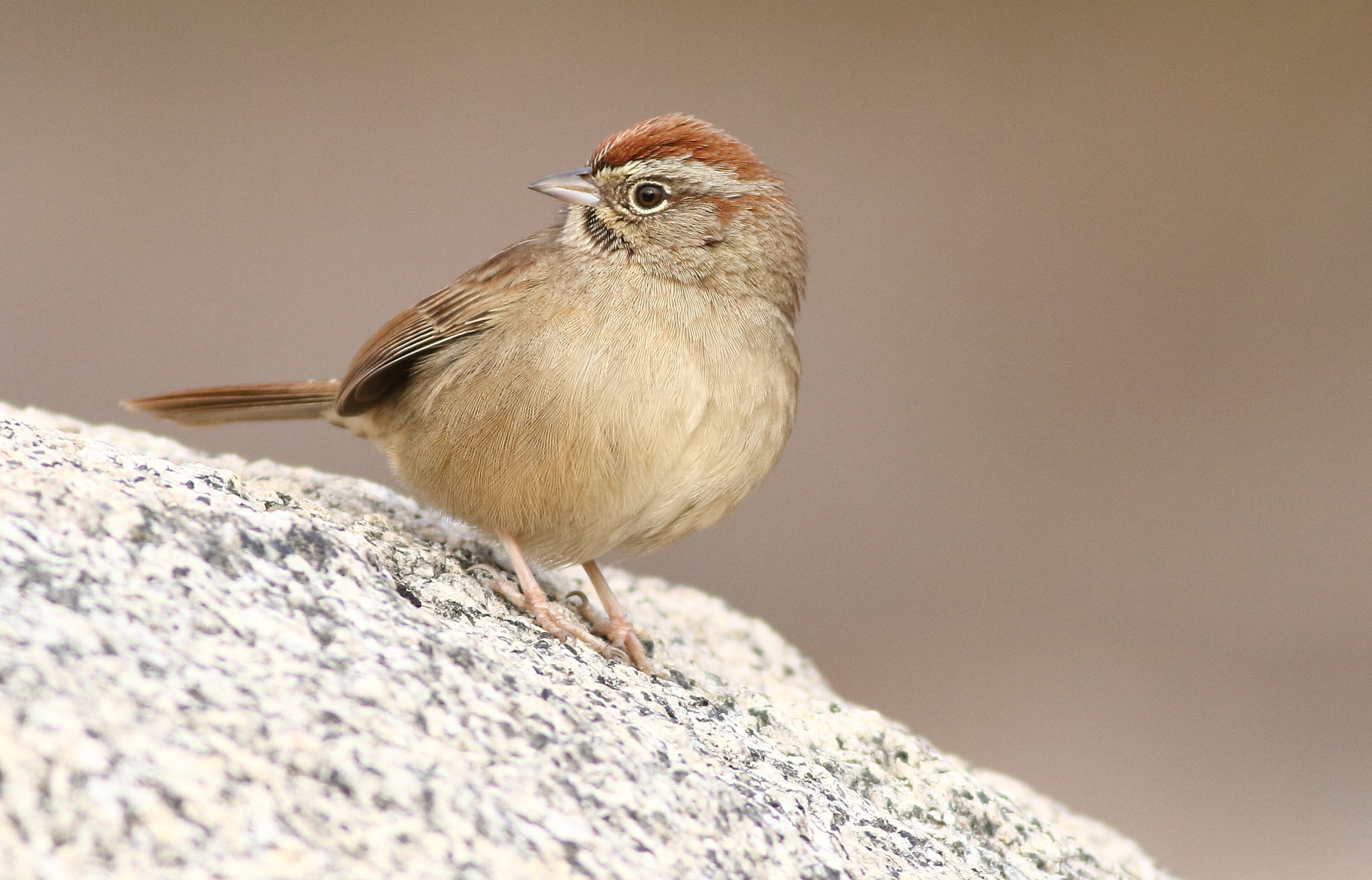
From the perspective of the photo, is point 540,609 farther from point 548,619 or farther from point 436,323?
point 436,323

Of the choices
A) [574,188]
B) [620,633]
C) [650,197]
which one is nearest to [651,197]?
[650,197]

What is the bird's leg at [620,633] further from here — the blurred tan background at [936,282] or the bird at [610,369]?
the blurred tan background at [936,282]

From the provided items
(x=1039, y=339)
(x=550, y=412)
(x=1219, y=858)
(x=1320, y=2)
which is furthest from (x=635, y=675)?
(x=1320, y=2)

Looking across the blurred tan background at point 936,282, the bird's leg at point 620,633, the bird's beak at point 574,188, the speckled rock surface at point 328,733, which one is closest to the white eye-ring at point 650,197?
the bird's beak at point 574,188

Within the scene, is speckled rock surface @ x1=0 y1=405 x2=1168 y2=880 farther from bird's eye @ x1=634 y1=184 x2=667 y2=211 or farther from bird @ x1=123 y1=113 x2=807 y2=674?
bird's eye @ x1=634 y1=184 x2=667 y2=211

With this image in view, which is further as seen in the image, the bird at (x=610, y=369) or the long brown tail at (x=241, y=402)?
the long brown tail at (x=241, y=402)
